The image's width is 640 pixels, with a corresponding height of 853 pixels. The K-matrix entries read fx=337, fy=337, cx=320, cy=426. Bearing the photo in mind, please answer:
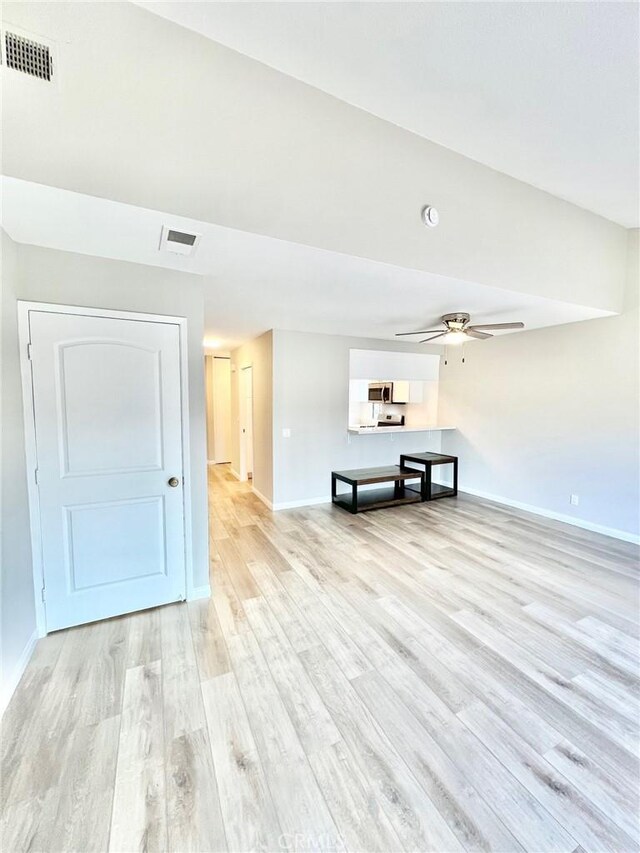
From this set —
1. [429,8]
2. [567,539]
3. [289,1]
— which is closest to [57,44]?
[289,1]

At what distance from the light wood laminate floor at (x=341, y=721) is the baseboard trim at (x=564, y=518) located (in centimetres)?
115

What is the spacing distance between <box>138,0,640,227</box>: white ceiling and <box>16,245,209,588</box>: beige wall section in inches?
50.8

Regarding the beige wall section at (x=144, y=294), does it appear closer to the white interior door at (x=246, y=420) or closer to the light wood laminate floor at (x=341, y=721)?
the light wood laminate floor at (x=341, y=721)

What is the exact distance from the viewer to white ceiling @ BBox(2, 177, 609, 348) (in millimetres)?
1729

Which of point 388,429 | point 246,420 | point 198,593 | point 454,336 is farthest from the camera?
point 246,420

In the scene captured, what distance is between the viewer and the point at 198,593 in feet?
8.89

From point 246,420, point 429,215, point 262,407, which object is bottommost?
point 246,420

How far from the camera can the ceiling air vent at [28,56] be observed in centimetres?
138

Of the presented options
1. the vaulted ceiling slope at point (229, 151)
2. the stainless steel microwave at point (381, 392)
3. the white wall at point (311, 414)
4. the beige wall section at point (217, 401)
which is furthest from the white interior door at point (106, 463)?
the beige wall section at point (217, 401)

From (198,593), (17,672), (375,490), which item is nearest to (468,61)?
(198,593)

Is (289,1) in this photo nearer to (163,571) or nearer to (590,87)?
(590,87)

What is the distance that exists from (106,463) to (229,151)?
206cm

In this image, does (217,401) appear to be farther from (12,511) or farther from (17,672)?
(17,672)

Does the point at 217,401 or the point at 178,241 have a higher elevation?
the point at 178,241
